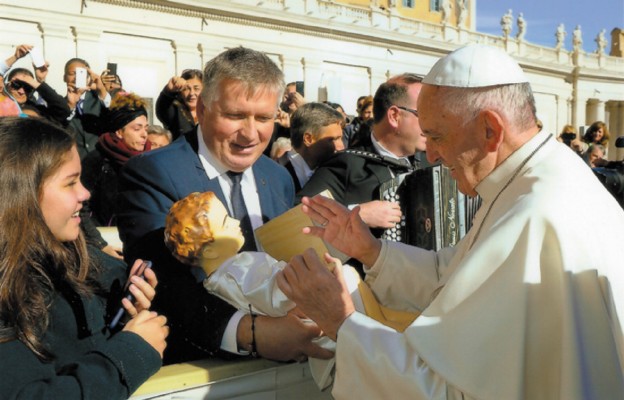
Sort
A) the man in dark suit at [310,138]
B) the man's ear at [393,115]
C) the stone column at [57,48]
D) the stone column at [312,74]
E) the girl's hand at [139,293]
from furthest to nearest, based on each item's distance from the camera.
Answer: the stone column at [312,74], the stone column at [57,48], the man in dark suit at [310,138], the man's ear at [393,115], the girl's hand at [139,293]

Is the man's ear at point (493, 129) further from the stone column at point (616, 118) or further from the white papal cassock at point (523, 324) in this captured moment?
the stone column at point (616, 118)

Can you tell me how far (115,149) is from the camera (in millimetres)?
4785

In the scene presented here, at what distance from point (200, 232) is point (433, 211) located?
2.04 metres

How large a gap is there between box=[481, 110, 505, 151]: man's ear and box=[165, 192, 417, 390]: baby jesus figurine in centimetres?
67

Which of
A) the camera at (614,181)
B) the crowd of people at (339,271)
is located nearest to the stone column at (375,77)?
the camera at (614,181)

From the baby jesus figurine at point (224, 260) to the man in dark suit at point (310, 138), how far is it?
124 inches

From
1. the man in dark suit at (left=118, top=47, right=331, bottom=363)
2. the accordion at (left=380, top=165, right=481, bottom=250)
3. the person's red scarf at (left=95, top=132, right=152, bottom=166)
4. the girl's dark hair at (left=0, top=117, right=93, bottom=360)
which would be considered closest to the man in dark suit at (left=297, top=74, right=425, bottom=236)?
the accordion at (left=380, top=165, right=481, bottom=250)

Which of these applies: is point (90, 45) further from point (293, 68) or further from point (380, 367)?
point (380, 367)

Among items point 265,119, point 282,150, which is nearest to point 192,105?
point 282,150

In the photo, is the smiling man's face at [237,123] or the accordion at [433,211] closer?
the smiling man's face at [237,123]

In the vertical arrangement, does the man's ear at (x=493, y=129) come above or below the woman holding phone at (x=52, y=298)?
above

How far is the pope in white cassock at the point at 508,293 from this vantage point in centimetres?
164

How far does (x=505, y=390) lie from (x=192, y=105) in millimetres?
4993

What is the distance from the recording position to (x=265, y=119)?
266cm
